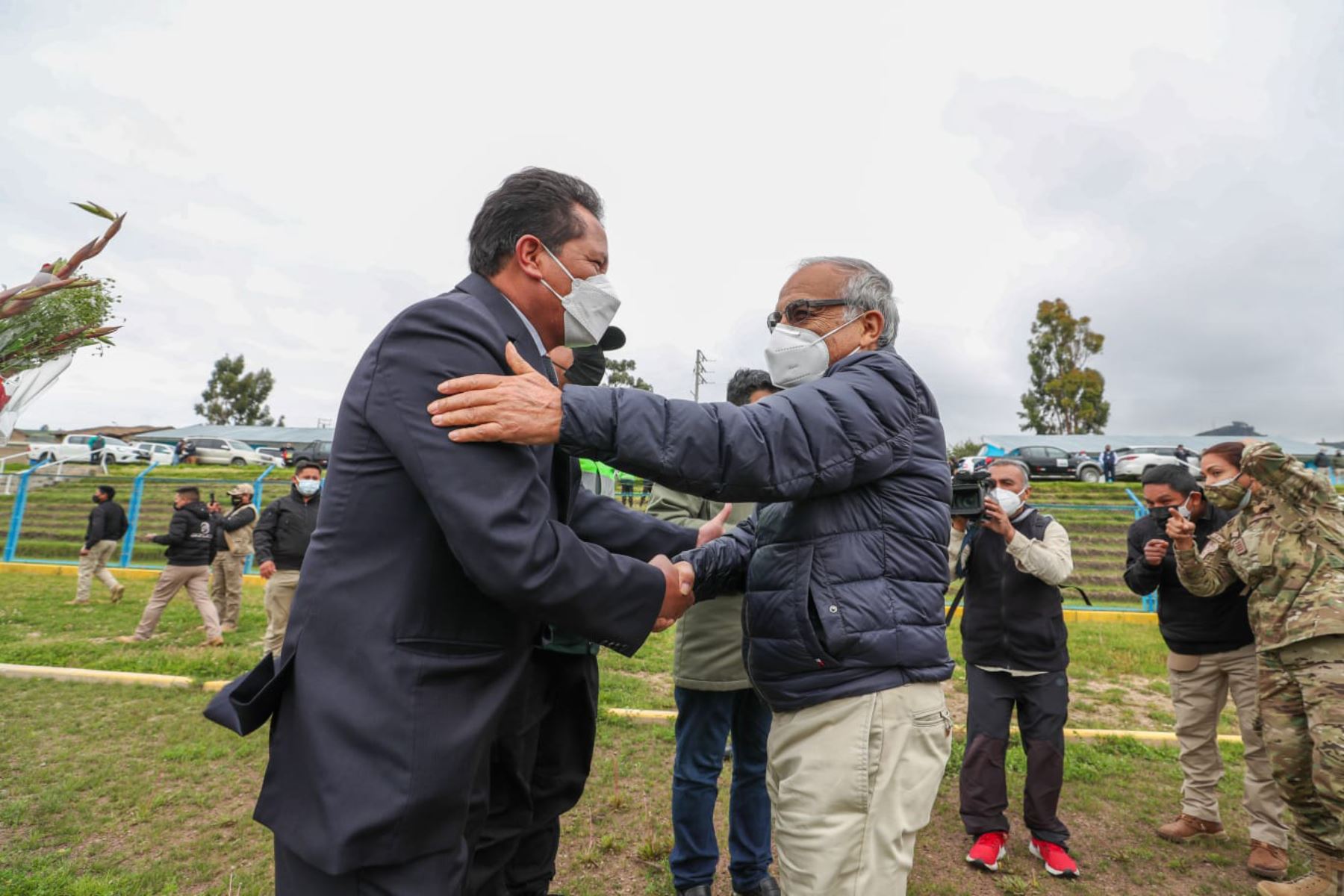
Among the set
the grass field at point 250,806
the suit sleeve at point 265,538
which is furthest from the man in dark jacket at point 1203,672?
the suit sleeve at point 265,538

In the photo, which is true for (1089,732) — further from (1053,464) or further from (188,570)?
(1053,464)

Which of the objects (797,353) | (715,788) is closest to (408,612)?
(797,353)

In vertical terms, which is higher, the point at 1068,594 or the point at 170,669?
the point at 1068,594

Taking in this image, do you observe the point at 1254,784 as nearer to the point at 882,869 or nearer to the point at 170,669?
the point at 882,869

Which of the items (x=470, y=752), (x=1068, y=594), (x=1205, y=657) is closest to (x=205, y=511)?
(x=470, y=752)

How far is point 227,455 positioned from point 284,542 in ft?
99.6

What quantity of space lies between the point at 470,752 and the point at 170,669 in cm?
724

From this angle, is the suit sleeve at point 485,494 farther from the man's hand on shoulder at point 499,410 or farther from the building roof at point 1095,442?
the building roof at point 1095,442

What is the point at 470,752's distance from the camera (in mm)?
1574

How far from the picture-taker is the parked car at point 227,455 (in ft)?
108

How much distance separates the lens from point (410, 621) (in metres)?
1.55

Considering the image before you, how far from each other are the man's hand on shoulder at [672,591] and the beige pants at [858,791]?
0.43 m

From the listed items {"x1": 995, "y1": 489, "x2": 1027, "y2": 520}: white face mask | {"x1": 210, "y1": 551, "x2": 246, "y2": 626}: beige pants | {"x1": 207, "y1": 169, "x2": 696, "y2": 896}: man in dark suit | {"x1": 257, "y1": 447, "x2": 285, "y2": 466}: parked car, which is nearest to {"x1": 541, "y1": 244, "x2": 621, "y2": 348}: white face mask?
{"x1": 207, "y1": 169, "x2": 696, "y2": 896}: man in dark suit

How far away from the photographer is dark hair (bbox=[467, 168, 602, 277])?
202cm
